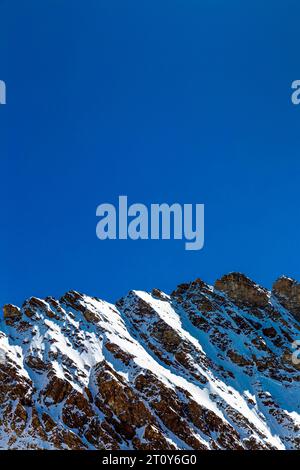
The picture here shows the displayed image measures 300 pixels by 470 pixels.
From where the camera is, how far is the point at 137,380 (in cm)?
14025

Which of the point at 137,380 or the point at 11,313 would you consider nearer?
the point at 137,380

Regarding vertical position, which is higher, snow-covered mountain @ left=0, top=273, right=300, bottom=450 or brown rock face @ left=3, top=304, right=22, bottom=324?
brown rock face @ left=3, top=304, right=22, bottom=324

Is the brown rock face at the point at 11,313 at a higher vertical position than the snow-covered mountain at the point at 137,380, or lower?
higher

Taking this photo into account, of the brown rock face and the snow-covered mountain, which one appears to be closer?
the snow-covered mountain

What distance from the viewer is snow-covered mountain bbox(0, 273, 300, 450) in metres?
124

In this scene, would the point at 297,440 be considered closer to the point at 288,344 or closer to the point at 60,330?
the point at 288,344

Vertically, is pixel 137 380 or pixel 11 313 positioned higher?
pixel 11 313

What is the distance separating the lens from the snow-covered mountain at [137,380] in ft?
407

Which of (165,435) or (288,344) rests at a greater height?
(288,344)

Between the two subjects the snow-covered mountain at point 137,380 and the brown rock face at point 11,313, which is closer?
the snow-covered mountain at point 137,380

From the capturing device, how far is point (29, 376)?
452 ft
